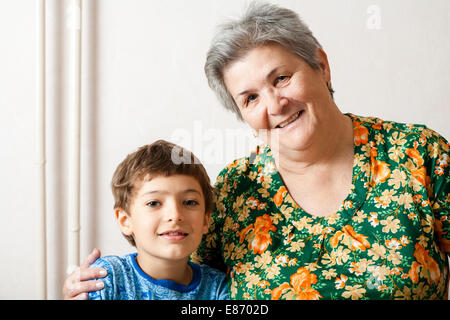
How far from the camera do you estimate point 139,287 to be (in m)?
1.12

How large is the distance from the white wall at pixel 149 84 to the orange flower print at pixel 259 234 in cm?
43

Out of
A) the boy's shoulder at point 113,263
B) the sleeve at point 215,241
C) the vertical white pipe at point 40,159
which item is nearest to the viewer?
the boy's shoulder at point 113,263

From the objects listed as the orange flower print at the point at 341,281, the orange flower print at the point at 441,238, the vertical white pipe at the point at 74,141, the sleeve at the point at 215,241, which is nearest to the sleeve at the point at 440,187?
the orange flower print at the point at 441,238

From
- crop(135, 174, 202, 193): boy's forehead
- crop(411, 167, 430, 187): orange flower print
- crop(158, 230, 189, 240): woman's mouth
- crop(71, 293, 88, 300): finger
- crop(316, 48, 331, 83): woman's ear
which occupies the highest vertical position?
crop(316, 48, 331, 83): woman's ear

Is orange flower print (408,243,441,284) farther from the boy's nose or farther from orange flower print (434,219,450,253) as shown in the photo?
the boy's nose

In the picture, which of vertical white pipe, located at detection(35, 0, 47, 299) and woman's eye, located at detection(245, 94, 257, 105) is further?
vertical white pipe, located at detection(35, 0, 47, 299)

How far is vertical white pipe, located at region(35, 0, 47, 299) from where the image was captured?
139cm

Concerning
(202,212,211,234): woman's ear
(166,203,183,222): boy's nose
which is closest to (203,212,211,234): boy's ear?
(202,212,211,234): woman's ear

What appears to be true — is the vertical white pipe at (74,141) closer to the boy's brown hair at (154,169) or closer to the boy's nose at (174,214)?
the boy's brown hair at (154,169)

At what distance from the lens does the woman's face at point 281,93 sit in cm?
111

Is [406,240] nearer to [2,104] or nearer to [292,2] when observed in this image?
[292,2]

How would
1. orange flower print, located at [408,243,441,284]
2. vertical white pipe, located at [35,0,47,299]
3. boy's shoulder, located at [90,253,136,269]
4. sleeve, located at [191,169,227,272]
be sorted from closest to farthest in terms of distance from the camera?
orange flower print, located at [408,243,441,284], boy's shoulder, located at [90,253,136,269], sleeve, located at [191,169,227,272], vertical white pipe, located at [35,0,47,299]

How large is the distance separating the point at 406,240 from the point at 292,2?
86 cm

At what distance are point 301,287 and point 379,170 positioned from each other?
37cm
